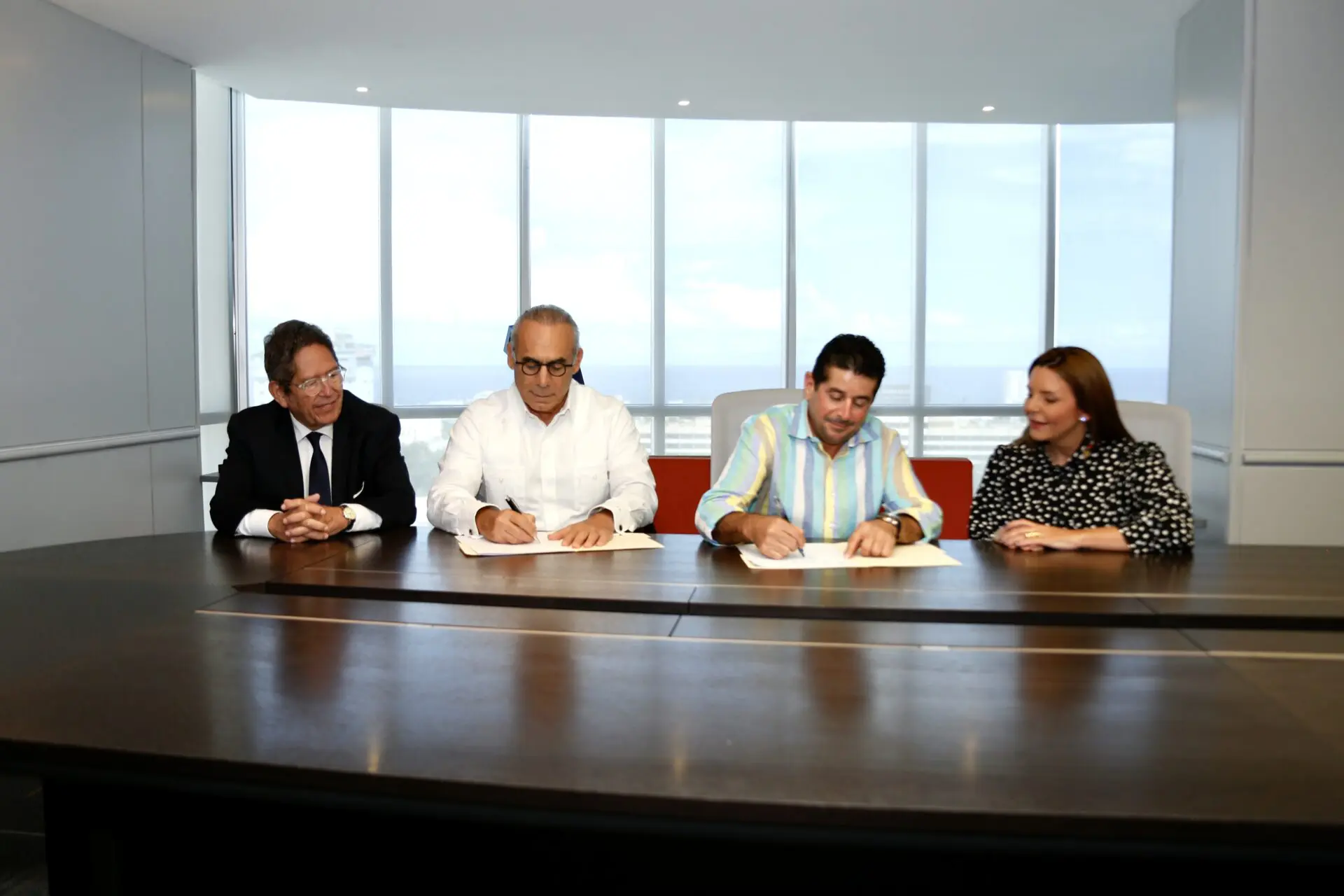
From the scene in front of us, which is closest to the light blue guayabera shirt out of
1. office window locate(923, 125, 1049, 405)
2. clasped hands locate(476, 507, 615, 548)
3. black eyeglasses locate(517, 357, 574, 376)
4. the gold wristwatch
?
the gold wristwatch

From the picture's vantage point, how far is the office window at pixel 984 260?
7.72m

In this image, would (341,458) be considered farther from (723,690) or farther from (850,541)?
(723,690)

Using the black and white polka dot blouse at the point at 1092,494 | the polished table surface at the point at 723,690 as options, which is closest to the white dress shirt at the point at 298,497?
the polished table surface at the point at 723,690

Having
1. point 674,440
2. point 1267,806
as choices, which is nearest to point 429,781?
point 1267,806

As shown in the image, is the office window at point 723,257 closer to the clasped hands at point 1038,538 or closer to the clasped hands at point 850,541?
the clasped hands at point 1038,538

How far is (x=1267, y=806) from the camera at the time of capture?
114cm

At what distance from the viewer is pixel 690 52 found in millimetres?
5395

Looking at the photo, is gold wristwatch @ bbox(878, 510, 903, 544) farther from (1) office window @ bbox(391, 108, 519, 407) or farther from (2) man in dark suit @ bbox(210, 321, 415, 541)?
(1) office window @ bbox(391, 108, 519, 407)

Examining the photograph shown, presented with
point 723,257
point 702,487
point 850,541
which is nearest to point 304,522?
point 850,541

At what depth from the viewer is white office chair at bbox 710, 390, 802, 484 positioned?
140 inches

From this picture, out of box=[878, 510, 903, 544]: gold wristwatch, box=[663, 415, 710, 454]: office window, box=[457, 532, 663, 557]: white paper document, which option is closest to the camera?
box=[457, 532, 663, 557]: white paper document

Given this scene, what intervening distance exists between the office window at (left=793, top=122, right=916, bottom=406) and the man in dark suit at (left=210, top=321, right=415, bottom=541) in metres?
4.95

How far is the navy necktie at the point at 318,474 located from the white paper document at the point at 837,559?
1.35 metres

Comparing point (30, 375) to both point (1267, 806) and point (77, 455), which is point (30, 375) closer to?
point (77, 455)
